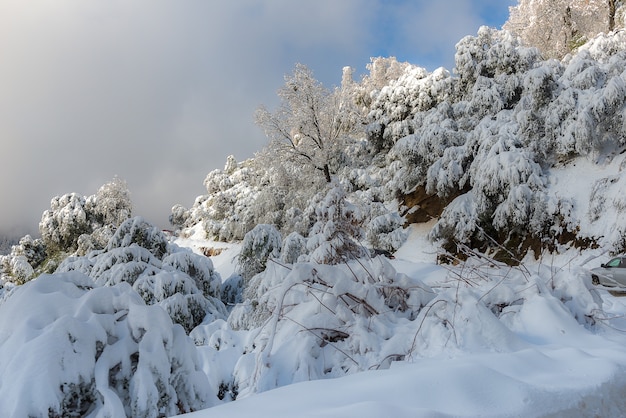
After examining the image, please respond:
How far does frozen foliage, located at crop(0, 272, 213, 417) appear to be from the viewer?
67.1 inches

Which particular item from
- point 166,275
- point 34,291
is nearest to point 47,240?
point 166,275

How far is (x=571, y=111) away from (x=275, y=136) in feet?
30.6

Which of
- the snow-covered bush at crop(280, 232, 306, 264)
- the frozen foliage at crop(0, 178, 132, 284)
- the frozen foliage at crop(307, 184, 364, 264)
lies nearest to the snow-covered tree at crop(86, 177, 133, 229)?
the frozen foliage at crop(0, 178, 132, 284)

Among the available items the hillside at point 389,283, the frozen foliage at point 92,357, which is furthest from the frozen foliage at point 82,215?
the frozen foliage at point 92,357

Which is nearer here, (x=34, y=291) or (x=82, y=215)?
(x=34, y=291)

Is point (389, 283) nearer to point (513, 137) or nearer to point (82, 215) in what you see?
point (513, 137)

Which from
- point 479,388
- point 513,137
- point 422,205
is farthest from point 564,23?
point 479,388

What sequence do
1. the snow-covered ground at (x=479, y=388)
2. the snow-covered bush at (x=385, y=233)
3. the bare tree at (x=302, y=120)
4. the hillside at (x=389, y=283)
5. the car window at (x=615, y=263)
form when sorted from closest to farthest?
the snow-covered ground at (x=479, y=388) → the hillside at (x=389, y=283) → the car window at (x=615, y=263) → the bare tree at (x=302, y=120) → the snow-covered bush at (x=385, y=233)

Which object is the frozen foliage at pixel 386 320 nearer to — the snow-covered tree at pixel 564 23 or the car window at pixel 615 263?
the car window at pixel 615 263

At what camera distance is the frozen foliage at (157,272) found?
7.24m

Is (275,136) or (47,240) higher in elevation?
(47,240)

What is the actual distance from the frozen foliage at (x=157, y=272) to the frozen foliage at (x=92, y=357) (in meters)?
4.95

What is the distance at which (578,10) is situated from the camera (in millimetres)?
22344

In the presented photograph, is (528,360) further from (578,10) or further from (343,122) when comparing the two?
(578,10)
